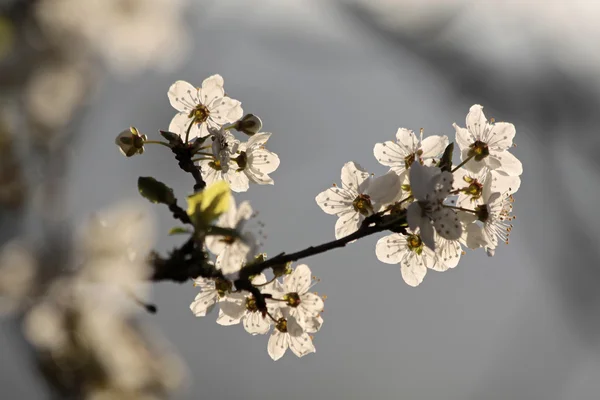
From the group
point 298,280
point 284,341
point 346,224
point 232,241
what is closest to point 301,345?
point 284,341

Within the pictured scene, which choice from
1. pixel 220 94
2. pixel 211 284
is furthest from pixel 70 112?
pixel 211 284

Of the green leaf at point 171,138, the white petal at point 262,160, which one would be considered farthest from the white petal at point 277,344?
the green leaf at point 171,138

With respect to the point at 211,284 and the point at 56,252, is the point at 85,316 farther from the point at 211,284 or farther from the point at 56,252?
the point at 211,284

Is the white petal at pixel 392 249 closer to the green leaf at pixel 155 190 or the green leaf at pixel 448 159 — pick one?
the green leaf at pixel 448 159

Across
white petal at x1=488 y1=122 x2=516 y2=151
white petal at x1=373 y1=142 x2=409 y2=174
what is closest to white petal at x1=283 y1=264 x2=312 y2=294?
white petal at x1=373 y1=142 x2=409 y2=174

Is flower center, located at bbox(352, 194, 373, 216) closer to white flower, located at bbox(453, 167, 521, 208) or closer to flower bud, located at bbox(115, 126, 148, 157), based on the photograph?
white flower, located at bbox(453, 167, 521, 208)
